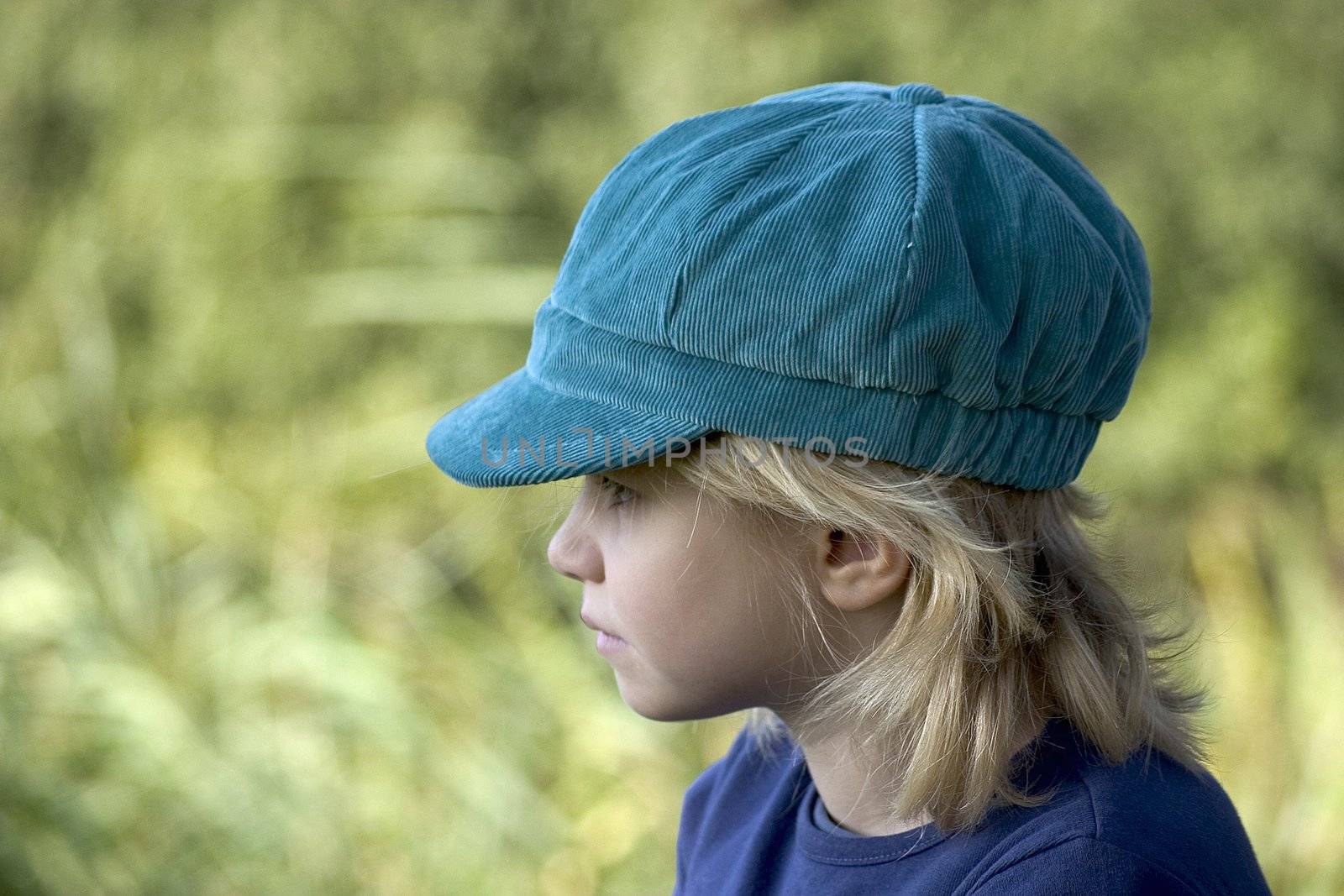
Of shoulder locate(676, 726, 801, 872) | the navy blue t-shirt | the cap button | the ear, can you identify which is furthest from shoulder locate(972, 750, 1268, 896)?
the cap button

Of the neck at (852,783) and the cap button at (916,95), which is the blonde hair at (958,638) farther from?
the cap button at (916,95)

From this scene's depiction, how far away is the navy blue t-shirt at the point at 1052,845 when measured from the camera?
0.95 meters

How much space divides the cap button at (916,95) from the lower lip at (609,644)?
534 mm

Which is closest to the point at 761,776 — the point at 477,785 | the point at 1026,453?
the point at 1026,453

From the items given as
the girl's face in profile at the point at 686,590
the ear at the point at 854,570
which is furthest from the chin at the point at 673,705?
the ear at the point at 854,570

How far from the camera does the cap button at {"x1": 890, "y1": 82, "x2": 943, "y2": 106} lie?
110 centimetres

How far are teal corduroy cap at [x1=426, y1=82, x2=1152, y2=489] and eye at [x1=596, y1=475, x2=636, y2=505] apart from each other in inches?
3.6

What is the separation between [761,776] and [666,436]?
52cm

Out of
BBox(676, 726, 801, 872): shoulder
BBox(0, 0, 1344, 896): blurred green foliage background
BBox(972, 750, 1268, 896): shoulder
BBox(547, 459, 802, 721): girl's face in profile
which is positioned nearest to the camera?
BBox(972, 750, 1268, 896): shoulder

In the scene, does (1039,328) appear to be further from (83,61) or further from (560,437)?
(83,61)

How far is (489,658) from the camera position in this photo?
2406mm

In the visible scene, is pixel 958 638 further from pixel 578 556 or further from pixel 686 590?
pixel 578 556

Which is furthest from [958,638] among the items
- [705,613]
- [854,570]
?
[705,613]

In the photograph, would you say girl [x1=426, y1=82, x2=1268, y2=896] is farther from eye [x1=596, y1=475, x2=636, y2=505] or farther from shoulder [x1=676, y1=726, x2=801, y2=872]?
shoulder [x1=676, y1=726, x2=801, y2=872]
